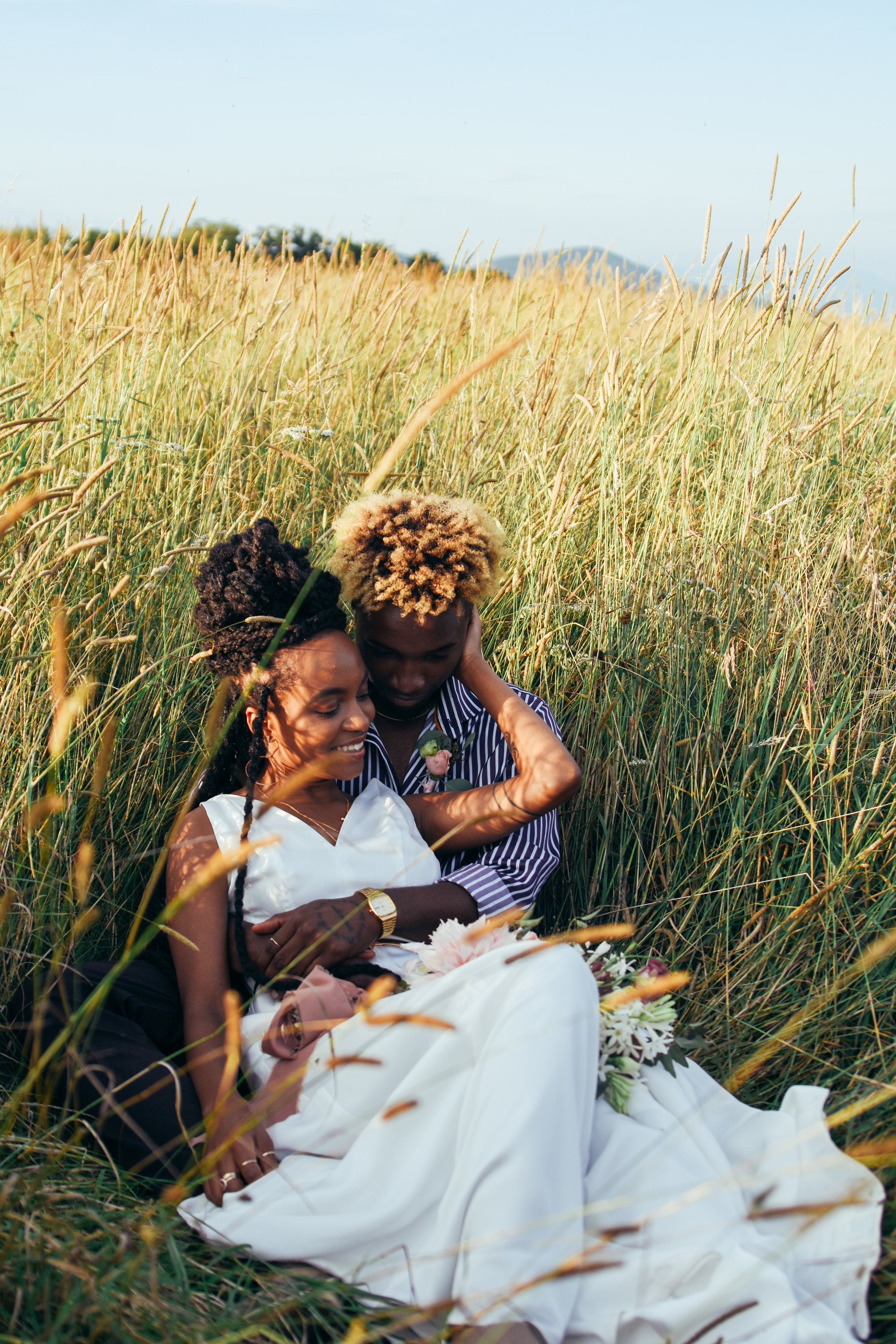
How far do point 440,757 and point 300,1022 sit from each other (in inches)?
32.8

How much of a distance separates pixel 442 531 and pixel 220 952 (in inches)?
44.4

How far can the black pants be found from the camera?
1.78 meters

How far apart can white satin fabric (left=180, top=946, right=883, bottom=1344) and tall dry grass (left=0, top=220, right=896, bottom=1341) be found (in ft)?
0.39

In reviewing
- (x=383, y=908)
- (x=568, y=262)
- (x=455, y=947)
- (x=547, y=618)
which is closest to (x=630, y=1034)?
(x=455, y=947)

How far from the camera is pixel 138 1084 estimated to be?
5.94ft

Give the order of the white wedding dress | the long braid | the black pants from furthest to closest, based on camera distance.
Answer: the long braid < the black pants < the white wedding dress

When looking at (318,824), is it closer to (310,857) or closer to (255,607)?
(310,857)

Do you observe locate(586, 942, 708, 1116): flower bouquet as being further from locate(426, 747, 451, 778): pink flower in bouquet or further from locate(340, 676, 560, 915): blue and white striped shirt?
locate(426, 747, 451, 778): pink flower in bouquet

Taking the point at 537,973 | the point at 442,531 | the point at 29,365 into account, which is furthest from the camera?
the point at 29,365

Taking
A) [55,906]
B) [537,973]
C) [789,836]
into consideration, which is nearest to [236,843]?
[55,906]

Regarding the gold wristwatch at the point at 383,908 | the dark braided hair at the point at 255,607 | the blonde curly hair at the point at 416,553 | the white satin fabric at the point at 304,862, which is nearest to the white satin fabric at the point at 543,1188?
the gold wristwatch at the point at 383,908

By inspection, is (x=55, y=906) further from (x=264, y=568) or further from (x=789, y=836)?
(x=789, y=836)

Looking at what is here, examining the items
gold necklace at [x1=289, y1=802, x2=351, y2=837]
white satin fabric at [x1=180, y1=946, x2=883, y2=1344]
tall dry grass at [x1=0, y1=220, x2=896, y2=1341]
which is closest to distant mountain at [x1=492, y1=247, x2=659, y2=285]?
tall dry grass at [x1=0, y1=220, x2=896, y2=1341]

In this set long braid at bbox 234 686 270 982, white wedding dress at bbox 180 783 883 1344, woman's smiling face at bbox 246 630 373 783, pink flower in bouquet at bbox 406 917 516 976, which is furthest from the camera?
woman's smiling face at bbox 246 630 373 783
